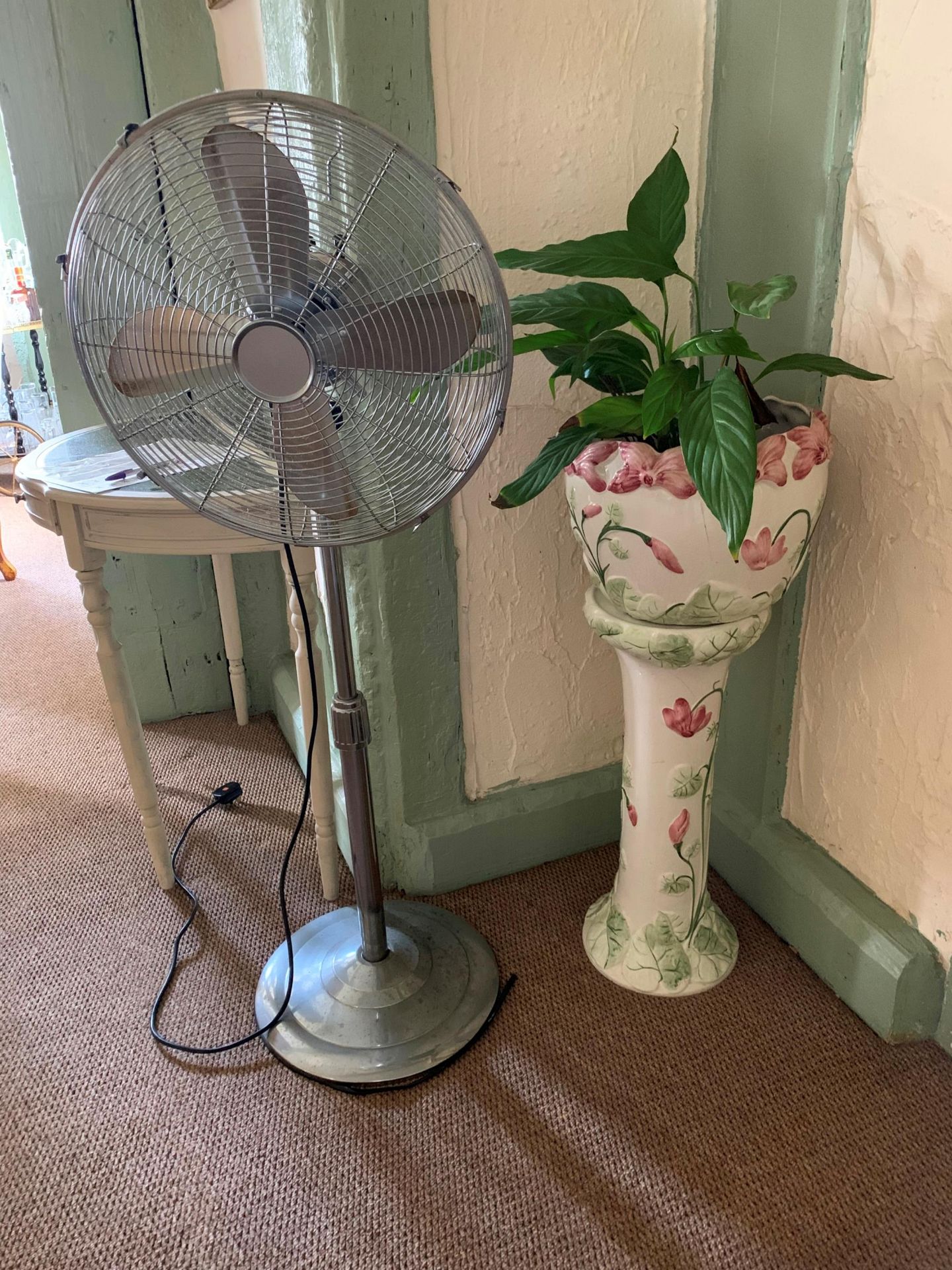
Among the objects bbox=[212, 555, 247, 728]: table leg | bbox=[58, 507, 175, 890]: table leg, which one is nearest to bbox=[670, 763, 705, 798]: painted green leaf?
bbox=[58, 507, 175, 890]: table leg

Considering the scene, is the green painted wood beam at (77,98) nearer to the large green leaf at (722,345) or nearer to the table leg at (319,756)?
the table leg at (319,756)

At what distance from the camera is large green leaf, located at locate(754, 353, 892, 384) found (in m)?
1.00

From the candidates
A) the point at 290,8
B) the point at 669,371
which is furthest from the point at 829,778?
the point at 290,8

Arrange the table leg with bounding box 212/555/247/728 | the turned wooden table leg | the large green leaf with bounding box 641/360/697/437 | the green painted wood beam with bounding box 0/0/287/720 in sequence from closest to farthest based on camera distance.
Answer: the large green leaf with bounding box 641/360/697/437
the green painted wood beam with bounding box 0/0/287/720
the table leg with bounding box 212/555/247/728
the turned wooden table leg

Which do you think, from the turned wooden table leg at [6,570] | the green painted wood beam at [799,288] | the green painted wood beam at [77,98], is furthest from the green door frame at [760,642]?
the turned wooden table leg at [6,570]

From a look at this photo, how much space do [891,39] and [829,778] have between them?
0.86m

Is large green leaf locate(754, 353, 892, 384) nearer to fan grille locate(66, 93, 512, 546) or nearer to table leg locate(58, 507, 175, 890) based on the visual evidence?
fan grille locate(66, 93, 512, 546)

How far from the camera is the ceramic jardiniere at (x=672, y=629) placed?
104cm

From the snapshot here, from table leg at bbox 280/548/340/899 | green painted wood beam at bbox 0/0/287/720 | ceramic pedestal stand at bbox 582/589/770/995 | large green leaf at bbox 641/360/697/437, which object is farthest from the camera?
green painted wood beam at bbox 0/0/287/720

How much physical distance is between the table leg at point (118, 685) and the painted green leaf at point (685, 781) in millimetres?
798

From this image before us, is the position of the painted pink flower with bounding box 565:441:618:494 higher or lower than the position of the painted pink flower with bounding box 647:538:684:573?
higher

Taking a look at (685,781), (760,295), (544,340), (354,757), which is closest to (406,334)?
(544,340)

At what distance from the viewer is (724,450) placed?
88 centimetres

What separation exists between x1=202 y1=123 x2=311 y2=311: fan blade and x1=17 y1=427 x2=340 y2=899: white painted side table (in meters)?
0.37
